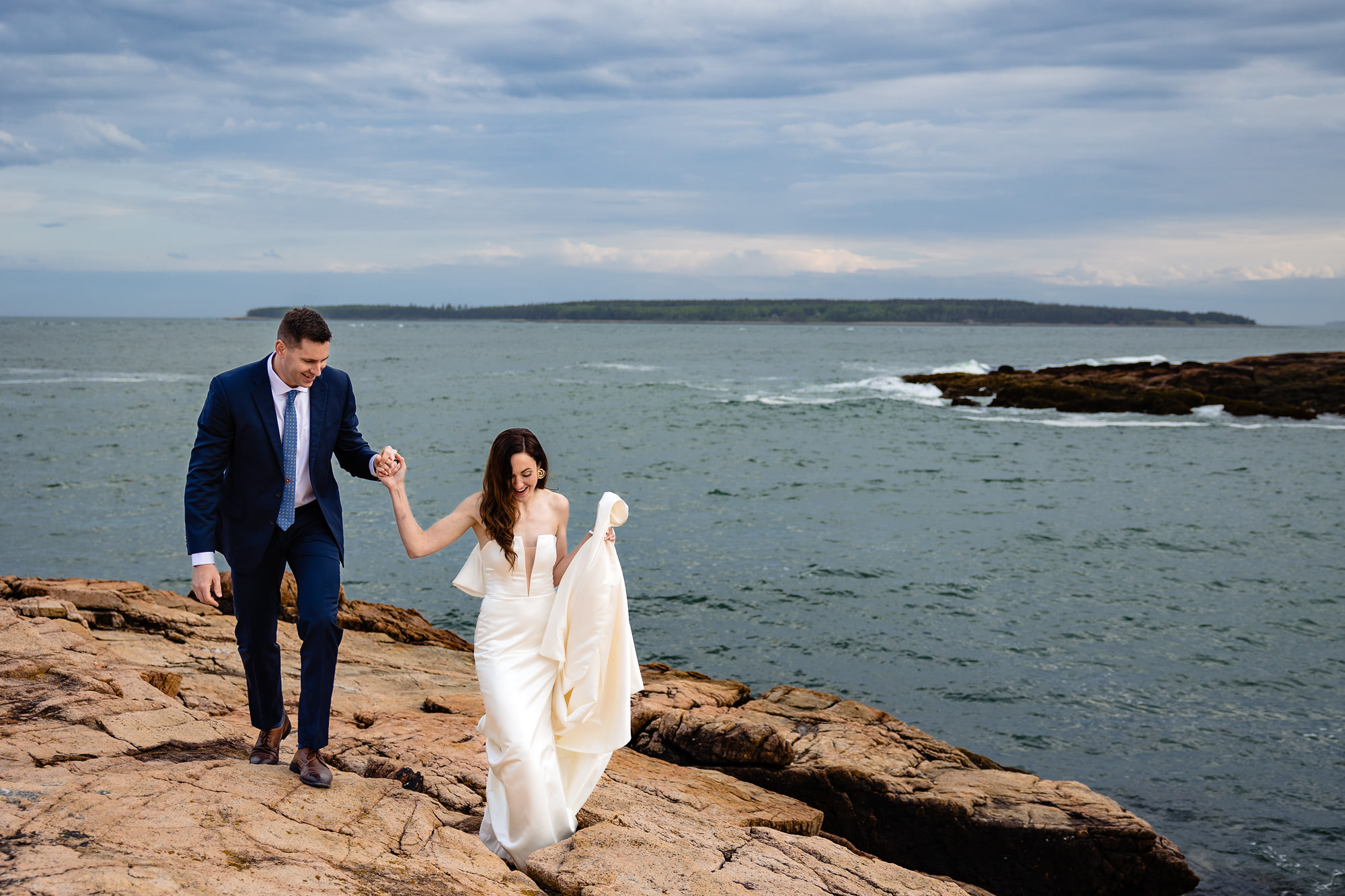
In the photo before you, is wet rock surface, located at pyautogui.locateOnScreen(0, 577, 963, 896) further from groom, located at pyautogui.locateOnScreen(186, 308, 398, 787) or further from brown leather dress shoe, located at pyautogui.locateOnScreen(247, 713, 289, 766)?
groom, located at pyautogui.locateOnScreen(186, 308, 398, 787)

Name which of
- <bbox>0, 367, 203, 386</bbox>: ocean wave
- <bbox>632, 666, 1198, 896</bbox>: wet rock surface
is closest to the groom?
<bbox>632, 666, 1198, 896</bbox>: wet rock surface

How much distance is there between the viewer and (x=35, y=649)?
6.89 m

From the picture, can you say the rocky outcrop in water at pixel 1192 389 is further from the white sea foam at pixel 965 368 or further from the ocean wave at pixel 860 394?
the white sea foam at pixel 965 368

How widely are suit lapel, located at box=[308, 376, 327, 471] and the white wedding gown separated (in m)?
0.99

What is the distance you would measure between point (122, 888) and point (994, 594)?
13.8 m

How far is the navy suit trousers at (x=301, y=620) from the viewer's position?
4.77 metres

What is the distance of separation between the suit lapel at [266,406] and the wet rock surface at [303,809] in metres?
1.65

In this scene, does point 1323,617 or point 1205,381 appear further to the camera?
point 1205,381

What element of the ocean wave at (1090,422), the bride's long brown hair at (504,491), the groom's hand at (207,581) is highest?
the bride's long brown hair at (504,491)

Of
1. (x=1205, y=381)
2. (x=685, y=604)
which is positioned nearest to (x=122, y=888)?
(x=685, y=604)

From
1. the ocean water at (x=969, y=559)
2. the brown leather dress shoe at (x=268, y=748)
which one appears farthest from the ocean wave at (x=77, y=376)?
the brown leather dress shoe at (x=268, y=748)

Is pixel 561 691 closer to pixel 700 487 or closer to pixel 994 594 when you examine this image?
pixel 994 594

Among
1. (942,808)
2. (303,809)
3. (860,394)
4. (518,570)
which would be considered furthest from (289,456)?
(860,394)

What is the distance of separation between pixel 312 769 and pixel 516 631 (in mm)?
1185
